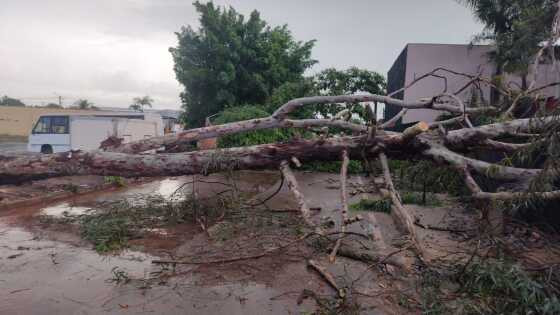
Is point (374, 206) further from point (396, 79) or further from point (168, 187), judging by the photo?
point (396, 79)

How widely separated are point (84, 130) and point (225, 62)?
6445 millimetres

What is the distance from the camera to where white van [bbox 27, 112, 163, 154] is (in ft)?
41.2

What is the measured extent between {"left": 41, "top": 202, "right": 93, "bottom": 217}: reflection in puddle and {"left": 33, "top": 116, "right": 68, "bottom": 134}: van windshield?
347 inches

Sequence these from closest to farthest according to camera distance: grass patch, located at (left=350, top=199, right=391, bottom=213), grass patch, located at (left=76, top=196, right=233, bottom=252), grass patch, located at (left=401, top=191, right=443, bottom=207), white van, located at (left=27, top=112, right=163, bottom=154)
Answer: grass patch, located at (left=76, top=196, right=233, bottom=252) → grass patch, located at (left=350, top=199, right=391, bottom=213) → grass patch, located at (left=401, top=191, right=443, bottom=207) → white van, located at (left=27, top=112, right=163, bottom=154)

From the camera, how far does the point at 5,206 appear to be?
599cm

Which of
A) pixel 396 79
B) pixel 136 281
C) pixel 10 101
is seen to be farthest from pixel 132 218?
pixel 10 101

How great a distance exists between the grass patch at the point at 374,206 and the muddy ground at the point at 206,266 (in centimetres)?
24

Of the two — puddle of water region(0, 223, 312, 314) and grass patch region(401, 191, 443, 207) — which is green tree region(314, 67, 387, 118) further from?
puddle of water region(0, 223, 312, 314)

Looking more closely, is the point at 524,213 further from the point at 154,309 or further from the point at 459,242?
the point at 154,309

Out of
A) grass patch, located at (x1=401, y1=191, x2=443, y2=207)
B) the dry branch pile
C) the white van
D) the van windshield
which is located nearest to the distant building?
grass patch, located at (x1=401, y1=191, x2=443, y2=207)

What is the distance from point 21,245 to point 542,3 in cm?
1506

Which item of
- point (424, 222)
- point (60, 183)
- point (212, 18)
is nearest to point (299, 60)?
point (212, 18)

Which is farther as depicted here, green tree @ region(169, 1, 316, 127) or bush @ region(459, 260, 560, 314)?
green tree @ region(169, 1, 316, 127)

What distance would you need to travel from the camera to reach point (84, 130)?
→ 1261cm
